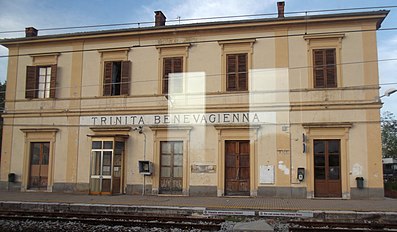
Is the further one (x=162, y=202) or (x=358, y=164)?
(x=358, y=164)

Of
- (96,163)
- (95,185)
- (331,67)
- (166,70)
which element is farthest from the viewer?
(166,70)

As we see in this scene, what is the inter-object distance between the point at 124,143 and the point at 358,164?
10063 millimetres

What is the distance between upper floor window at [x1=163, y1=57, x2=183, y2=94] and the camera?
17797 mm

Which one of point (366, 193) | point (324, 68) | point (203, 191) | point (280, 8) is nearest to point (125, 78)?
point (203, 191)

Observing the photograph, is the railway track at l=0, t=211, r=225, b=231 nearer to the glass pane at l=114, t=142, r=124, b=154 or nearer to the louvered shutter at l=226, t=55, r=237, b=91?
the glass pane at l=114, t=142, r=124, b=154

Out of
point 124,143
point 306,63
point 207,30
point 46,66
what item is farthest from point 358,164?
point 46,66

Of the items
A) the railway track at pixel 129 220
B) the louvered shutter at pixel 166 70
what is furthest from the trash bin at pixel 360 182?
the louvered shutter at pixel 166 70

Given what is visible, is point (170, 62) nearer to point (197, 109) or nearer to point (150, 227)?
point (197, 109)

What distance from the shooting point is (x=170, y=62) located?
1798 centimetres

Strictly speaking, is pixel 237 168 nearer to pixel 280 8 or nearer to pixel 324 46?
pixel 324 46

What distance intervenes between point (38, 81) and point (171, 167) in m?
8.06

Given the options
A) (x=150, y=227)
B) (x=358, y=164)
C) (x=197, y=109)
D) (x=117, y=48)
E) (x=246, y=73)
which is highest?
(x=117, y=48)

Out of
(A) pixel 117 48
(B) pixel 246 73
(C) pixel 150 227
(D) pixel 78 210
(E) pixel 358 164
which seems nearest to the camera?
(C) pixel 150 227

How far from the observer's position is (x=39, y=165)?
744 inches
